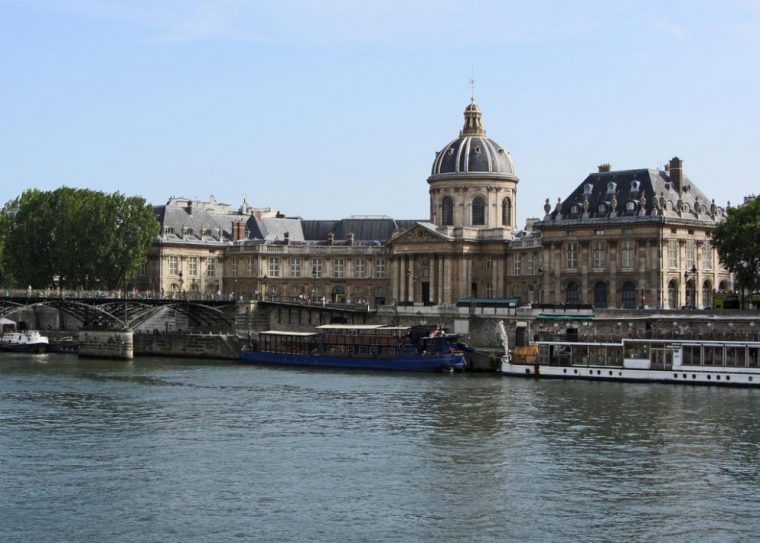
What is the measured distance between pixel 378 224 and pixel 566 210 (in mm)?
35289

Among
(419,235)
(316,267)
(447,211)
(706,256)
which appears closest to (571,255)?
(706,256)

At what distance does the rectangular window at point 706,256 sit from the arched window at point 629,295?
238 inches

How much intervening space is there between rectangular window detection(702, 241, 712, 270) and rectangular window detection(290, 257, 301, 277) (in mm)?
46488

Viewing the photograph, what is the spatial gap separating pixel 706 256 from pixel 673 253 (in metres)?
4.38

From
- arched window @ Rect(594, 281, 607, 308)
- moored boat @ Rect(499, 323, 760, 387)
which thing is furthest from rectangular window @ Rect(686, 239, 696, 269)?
moored boat @ Rect(499, 323, 760, 387)

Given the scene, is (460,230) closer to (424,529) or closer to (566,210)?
(566,210)

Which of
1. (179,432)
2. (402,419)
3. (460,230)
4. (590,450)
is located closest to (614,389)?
(402,419)

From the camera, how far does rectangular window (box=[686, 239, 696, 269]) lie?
4254 inches

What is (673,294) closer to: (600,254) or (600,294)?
(600,294)

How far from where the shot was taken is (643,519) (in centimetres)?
4344

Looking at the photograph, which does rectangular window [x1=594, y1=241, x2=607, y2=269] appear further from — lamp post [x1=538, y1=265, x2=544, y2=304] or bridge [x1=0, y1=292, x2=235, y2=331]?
bridge [x1=0, y1=292, x2=235, y2=331]

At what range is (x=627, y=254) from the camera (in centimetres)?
10819

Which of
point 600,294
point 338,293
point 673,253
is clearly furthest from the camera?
point 338,293

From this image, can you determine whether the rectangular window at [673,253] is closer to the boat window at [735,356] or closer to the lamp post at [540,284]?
the lamp post at [540,284]
